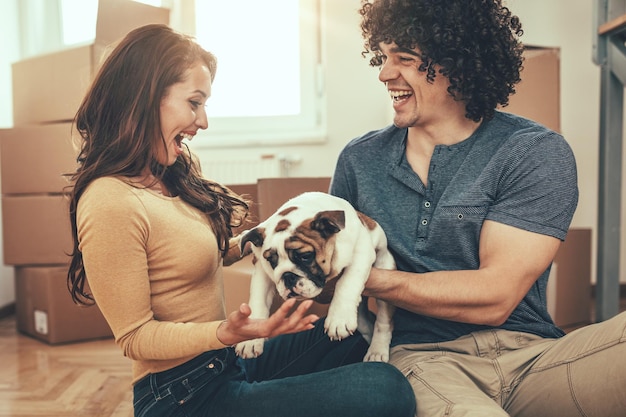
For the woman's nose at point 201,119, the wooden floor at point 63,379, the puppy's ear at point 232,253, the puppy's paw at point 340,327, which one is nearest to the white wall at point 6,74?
the wooden floor at point 63,379

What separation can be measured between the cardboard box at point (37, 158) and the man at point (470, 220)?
1.82m

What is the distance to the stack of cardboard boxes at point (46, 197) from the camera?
2.87 m

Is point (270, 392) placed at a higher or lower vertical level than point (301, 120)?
lower

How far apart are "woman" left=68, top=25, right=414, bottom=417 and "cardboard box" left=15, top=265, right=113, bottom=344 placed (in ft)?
5.78

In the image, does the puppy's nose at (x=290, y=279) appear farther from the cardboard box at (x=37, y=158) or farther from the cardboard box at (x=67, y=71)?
the cardboard box at (x=37, y=158)

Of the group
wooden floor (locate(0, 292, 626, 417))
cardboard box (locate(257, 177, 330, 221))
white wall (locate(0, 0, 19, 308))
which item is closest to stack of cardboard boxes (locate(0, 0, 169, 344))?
wooden floor (locate(0, 292, 626, 417))

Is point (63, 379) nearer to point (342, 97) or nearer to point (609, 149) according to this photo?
A: point (342, 97)

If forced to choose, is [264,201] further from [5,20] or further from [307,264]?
[5,20]

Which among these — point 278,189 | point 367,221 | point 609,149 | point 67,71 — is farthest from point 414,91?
point 67,71

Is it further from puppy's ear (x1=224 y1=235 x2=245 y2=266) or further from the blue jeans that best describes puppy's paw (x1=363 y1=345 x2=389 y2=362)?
puppy's ear (x1=224 y1=235 x2=245 y2=266)

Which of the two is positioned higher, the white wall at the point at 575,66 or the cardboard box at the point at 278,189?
the white wall at the point at 575,66

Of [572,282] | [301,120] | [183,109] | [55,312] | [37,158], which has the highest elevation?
[301,120]

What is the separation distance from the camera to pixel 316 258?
1.24 m

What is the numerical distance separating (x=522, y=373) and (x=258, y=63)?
298 centimetres
